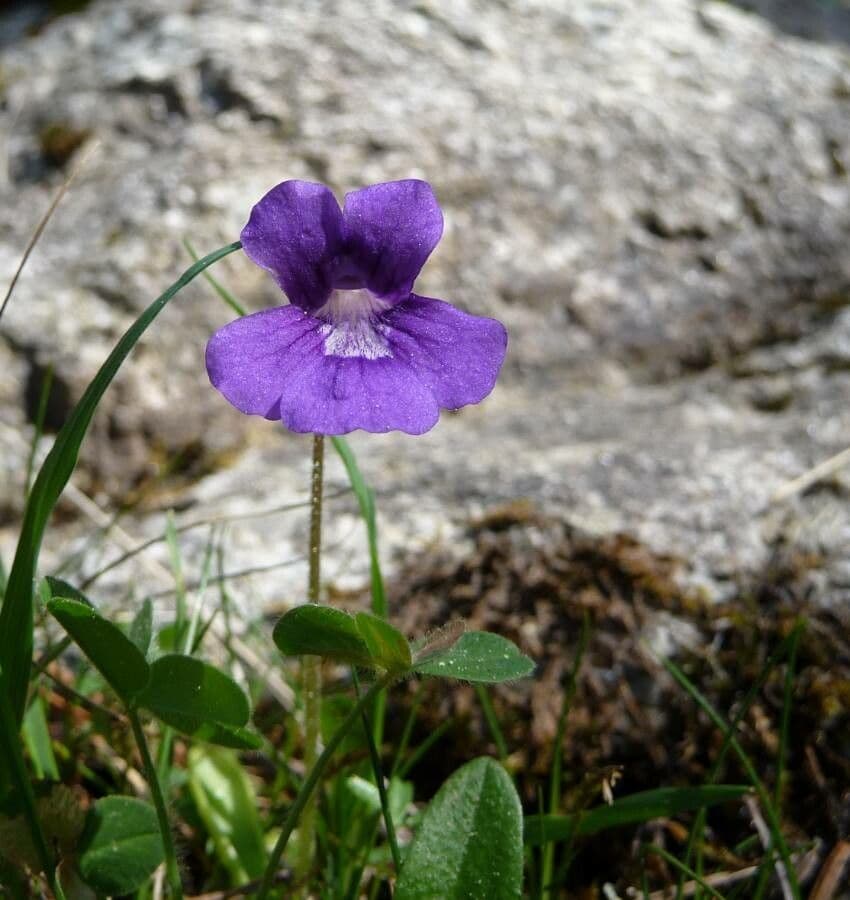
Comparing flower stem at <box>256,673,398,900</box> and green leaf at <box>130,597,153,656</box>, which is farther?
green leaf at <box>130,597,153,656</box>

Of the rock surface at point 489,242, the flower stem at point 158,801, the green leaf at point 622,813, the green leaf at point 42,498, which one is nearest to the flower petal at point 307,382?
the green leaf at point 42,498

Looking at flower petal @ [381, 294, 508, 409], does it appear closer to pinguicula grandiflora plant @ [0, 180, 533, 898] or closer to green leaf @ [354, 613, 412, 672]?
pinguicula grandiflora plant @ [0, 180, 533, 898]

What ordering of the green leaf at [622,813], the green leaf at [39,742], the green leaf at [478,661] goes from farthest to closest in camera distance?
the green leaf at [39,742]
the green leaf at [622,813]
the green leaf at [478,661]

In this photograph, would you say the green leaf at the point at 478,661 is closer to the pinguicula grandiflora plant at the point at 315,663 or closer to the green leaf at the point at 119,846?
the pinguicula grandiflora plant at the point at 315,663

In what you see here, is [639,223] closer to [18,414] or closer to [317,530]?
[18,414]

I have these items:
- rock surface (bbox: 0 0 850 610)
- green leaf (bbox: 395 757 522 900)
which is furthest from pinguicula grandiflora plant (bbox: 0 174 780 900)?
rock surface (bbox: 0 0 850 610)

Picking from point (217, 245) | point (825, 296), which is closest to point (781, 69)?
point (825, 296)

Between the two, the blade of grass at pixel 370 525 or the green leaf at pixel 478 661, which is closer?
the green leaf at pixel 478 661

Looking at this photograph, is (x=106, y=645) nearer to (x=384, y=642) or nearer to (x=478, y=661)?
(x=384, y=642)
